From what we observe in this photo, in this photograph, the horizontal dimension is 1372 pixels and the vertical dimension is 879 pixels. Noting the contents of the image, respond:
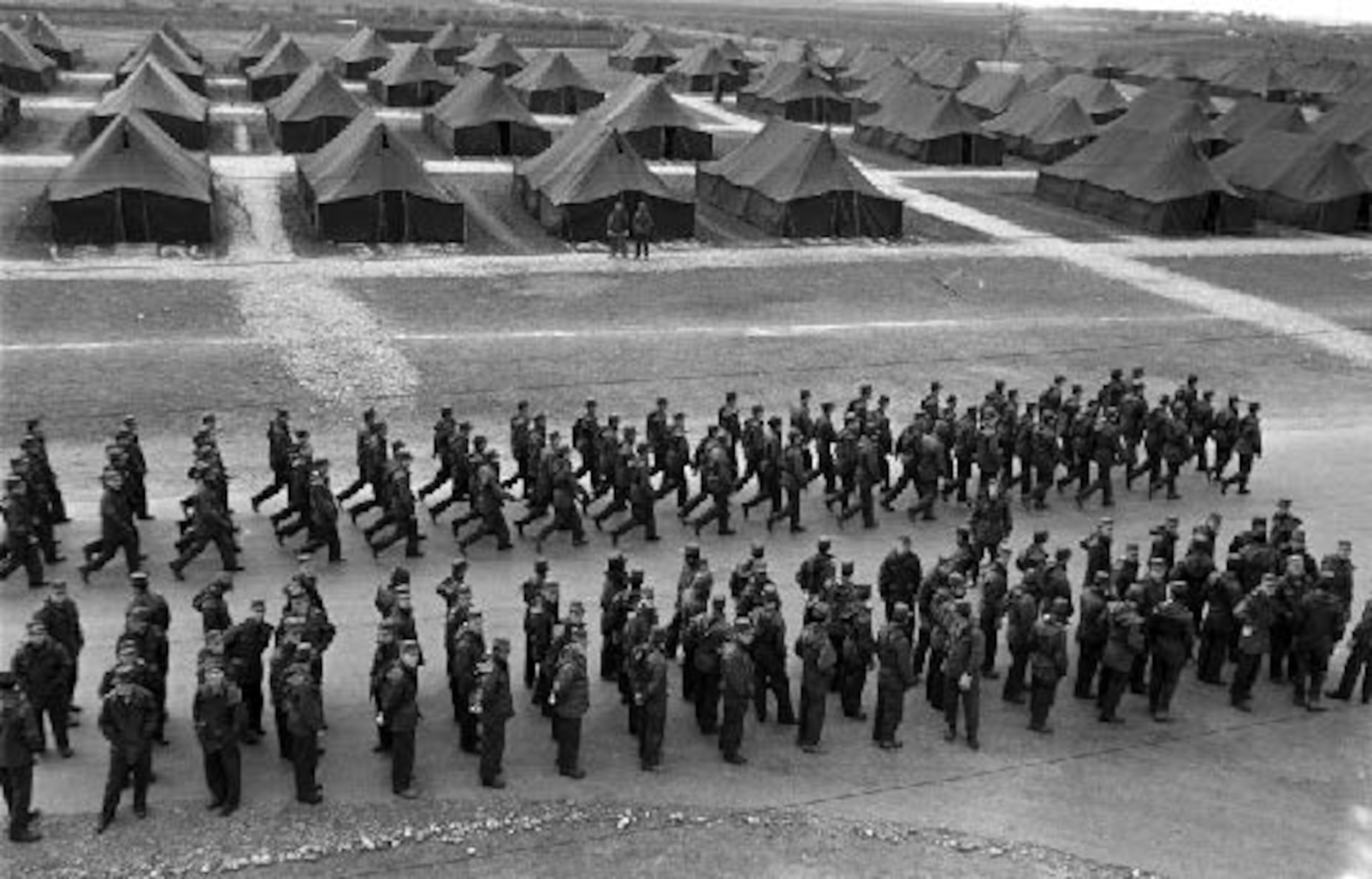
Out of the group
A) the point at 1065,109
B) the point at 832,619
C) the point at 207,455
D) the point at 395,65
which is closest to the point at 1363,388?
the point at 832,619

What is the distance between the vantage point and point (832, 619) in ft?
41.1

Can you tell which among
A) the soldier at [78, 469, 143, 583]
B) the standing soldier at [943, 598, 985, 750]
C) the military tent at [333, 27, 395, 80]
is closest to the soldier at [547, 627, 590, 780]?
the standing soldier at [943, 598, 985, 750]

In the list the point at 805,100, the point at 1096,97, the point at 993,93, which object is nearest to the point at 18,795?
the point at 805,100

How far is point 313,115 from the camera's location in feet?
141

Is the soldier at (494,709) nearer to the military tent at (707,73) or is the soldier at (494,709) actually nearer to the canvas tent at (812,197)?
the canvas tent at (812,197)

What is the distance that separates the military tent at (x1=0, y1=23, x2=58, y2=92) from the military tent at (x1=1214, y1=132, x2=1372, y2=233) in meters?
44.4

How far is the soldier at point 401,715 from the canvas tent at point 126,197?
22334 millimetres

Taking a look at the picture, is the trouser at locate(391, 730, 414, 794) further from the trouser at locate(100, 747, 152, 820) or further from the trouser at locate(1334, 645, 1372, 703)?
the trouser at locate(1334, 645, 1372, 703)

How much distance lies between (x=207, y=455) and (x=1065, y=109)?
41894 mm

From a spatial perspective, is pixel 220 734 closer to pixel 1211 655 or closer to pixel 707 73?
pixel 1211 655

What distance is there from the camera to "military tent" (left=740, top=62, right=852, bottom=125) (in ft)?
190

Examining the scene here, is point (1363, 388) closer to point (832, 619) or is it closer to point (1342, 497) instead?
point (1342, 497)

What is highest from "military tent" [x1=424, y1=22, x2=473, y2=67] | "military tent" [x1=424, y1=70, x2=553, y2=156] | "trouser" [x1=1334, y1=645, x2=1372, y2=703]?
"military tent" [x1=424, y1=22, x2=473, y2=67]

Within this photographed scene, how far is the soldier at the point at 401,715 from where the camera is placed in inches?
431
